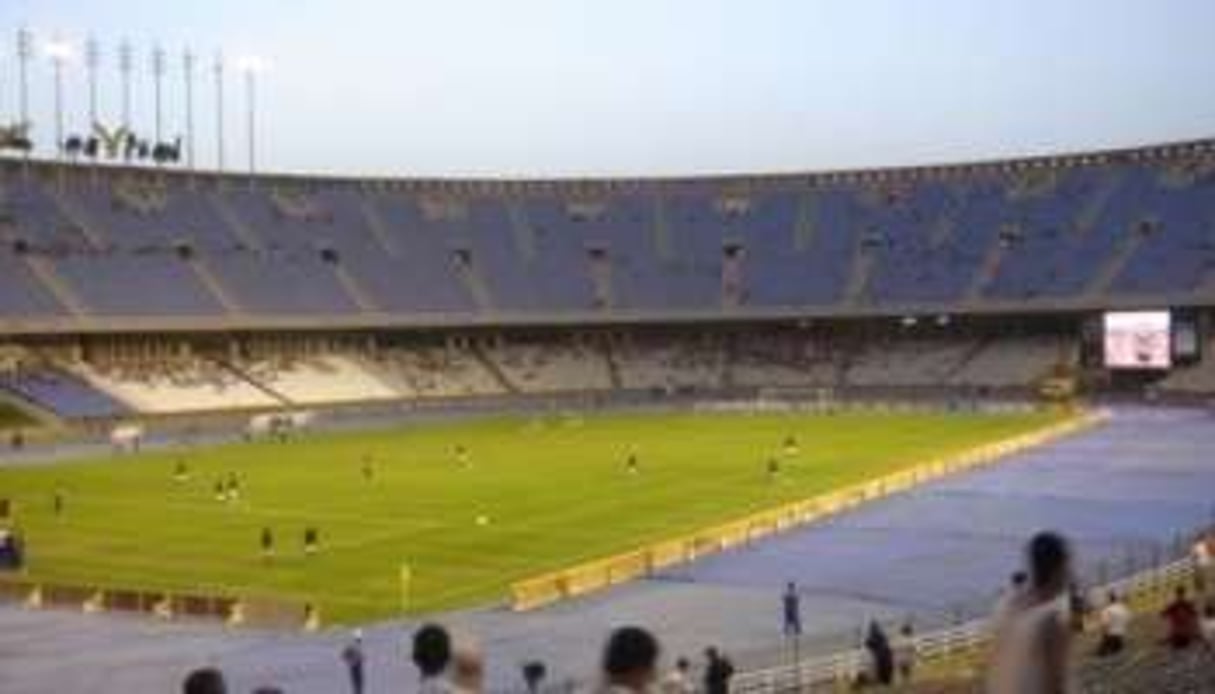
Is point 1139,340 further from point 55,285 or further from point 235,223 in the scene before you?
point 55,285

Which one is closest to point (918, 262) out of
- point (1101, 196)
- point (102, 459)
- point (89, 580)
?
point (1101, 196)

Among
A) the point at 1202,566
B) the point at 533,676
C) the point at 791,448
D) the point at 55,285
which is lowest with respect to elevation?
the point at 533,676

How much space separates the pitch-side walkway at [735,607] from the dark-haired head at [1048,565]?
27.4 meters

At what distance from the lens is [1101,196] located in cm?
13500

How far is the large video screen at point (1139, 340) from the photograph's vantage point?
96312 millimetres

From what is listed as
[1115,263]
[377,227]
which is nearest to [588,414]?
[377,227]

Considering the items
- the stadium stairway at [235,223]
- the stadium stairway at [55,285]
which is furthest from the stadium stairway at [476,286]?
the stadium stairway at [55,285]

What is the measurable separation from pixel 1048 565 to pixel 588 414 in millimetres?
108812

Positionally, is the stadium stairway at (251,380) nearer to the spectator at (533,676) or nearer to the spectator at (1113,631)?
the spectator at (533,676)

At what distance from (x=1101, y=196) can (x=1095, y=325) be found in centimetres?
1452

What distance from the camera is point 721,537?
52094 millimetres

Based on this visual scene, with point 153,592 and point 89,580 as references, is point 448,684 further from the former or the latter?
point 89,580

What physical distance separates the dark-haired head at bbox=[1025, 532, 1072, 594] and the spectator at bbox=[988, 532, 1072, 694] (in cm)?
3

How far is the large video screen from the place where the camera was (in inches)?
3792
